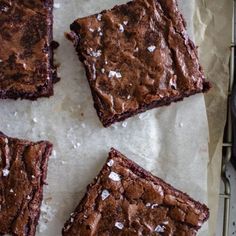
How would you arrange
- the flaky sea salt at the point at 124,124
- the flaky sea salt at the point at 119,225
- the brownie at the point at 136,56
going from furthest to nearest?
the flaky sea salt at the point at 124,124 → the brownie at the point at 136,56 → the flaky sea salt at the point at 119,225

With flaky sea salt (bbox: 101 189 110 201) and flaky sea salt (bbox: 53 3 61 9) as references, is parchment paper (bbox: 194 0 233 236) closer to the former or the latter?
flaky sea salt (bbox: 101 189 110 201)

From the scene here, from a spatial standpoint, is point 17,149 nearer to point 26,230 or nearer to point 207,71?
point 26,230

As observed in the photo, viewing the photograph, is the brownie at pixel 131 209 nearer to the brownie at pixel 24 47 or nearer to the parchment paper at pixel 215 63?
the parchment paper at pixel 215 63

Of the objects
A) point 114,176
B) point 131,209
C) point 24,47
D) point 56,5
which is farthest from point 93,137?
point 56,5

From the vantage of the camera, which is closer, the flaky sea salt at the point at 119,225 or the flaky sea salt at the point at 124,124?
the flaky sea salt at the point at 119,225

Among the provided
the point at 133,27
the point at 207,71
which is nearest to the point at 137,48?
the point at 133,27

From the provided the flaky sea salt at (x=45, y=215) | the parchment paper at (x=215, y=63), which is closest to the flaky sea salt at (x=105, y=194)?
the flaky sea salt at (x=45, y=215)
